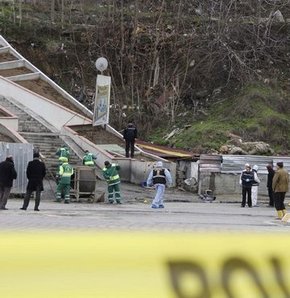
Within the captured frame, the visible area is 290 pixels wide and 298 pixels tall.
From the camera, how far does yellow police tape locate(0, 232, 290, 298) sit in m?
2.69

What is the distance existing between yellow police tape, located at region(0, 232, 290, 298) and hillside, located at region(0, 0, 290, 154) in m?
28.1

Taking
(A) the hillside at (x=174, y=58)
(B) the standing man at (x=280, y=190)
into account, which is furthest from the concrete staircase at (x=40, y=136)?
(B) the standing man at (x=280, y=190)

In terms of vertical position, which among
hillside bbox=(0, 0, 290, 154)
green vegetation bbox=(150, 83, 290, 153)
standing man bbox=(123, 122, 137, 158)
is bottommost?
standing man bbox=(123, 122, 137, 158)

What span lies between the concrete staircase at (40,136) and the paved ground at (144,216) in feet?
12.0

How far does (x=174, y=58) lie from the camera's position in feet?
130

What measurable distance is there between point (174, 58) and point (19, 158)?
71.9ft

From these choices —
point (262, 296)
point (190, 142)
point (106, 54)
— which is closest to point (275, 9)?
point (106, 54)

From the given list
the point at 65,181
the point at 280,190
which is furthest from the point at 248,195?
the point at 65,181

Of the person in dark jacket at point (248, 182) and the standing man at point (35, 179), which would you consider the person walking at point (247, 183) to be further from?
the standing man at point (35, 179)

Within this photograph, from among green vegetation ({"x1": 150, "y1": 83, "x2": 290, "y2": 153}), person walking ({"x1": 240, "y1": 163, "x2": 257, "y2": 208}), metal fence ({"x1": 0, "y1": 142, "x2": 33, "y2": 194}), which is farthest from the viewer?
green vegetation ({"x1": 150, "y1": 83, "x2": 290, "y2": 153})

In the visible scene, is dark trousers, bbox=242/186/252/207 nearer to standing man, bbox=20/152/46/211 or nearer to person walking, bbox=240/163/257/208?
person walking, bbox=240/163/257/208

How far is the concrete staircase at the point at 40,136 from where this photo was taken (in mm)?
25433

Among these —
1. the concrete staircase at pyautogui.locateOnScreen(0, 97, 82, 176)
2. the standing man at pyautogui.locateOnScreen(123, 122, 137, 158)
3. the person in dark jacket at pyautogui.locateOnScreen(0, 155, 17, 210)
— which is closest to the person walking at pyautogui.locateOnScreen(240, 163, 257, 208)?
the standing man at pyautogui.locateOnScreen(123, 122, 137, 158)

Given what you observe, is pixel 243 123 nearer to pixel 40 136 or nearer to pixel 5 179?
pixel 40 136
